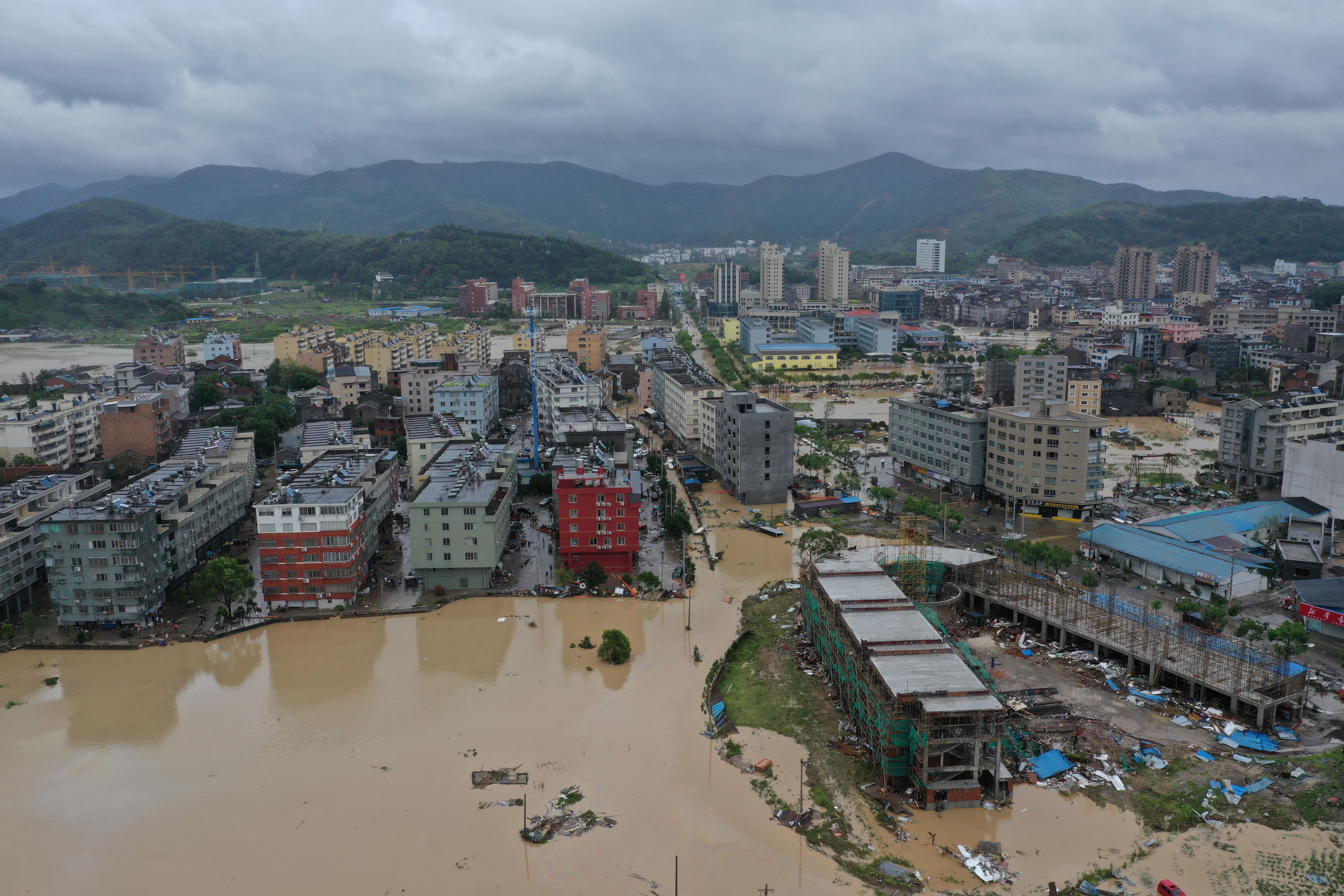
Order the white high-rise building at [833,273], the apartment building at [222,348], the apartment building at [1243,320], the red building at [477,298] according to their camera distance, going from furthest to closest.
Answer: the white high-rise building at [833,273], the red building at [477,298], the apartment building at [1243,320], the apartment building at [222,348]

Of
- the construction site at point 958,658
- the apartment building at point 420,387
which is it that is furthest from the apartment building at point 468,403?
the construction site at point 958,658

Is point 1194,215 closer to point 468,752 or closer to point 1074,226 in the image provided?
point 1074,226

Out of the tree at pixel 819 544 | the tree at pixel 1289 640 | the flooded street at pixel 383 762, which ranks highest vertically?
the tree at pixel 819 544

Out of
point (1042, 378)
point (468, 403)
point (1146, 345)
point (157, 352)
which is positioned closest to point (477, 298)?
point (157, 352)

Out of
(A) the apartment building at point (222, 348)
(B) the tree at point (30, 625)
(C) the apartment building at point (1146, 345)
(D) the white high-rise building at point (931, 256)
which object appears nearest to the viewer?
(B) the tree at point (30, 625)

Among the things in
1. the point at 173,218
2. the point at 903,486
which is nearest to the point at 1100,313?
the point at 903,486

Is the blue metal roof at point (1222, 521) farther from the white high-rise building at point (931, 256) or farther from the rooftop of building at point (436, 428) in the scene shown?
the white high-rise building at point (931, 256)
